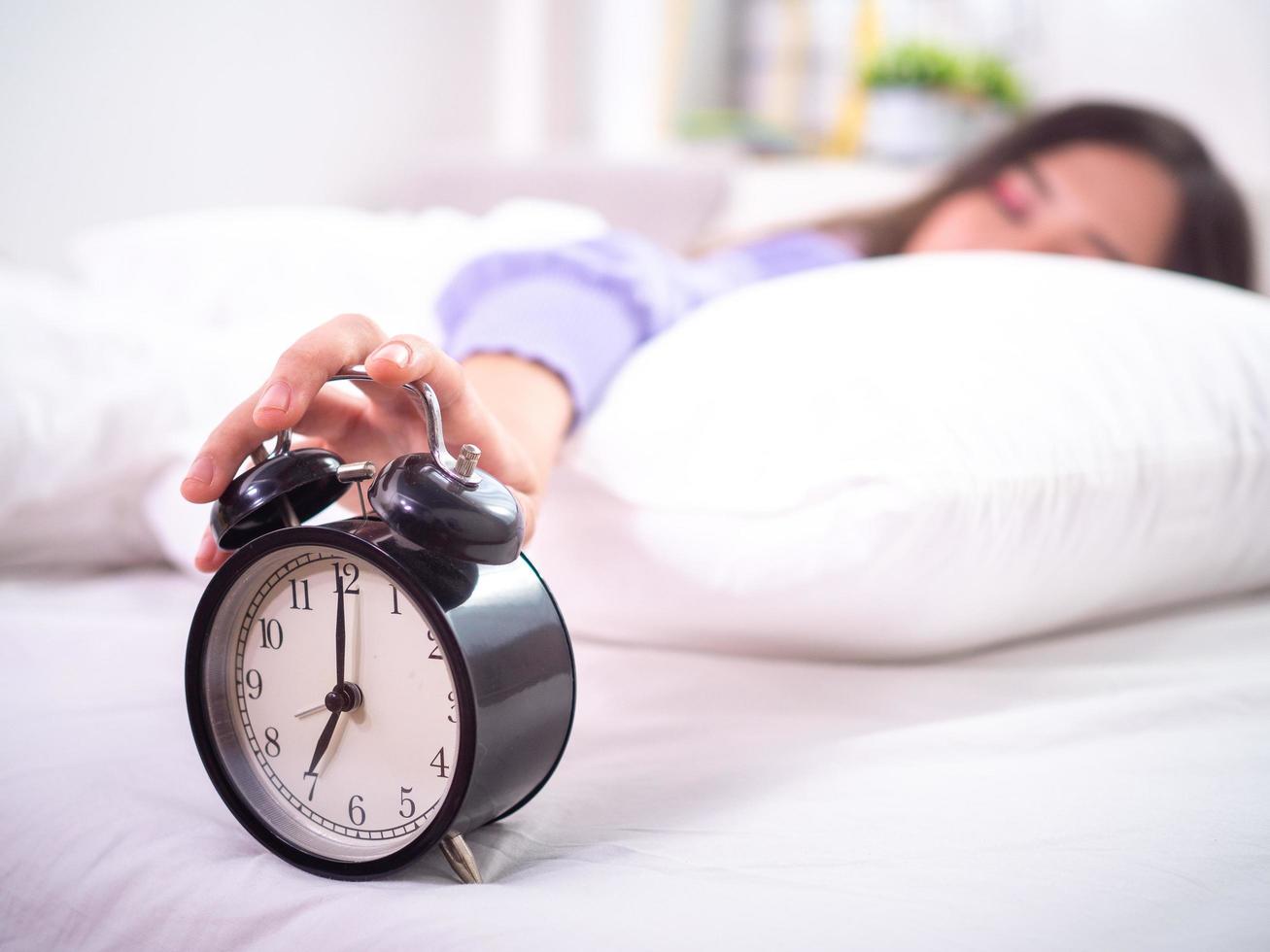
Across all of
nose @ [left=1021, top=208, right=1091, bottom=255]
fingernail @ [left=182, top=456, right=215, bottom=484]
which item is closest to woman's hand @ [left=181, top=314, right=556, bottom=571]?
fingernail @ [left=182, top=456, right=215, bottom=484]

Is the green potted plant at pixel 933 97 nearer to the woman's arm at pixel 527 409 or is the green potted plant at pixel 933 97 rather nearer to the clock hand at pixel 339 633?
the woman's arm at pixel 527 409

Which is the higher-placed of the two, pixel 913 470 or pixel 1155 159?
pixel 1155 159

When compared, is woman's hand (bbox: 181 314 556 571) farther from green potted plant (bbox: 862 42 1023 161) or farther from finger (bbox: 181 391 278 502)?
green potted plant (bbox: 862 42 1023 161)

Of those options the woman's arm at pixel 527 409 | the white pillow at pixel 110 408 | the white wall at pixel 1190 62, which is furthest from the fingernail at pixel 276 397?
the white wall at pixel 1190 62

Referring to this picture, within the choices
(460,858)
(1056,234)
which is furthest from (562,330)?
(1056,234)

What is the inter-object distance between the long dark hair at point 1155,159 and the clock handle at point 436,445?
1.15 meters

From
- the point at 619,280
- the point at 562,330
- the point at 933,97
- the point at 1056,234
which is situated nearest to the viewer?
the point at 562,330

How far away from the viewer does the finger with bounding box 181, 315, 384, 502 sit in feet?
1.53

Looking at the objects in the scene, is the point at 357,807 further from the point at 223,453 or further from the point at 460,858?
the point at 223,453

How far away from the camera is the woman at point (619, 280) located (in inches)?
19.3

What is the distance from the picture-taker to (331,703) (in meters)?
0.45

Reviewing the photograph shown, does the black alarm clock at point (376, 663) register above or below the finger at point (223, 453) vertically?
below

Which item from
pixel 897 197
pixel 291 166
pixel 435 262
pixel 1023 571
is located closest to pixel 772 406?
pixel 1023 571

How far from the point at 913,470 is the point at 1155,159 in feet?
3.25
